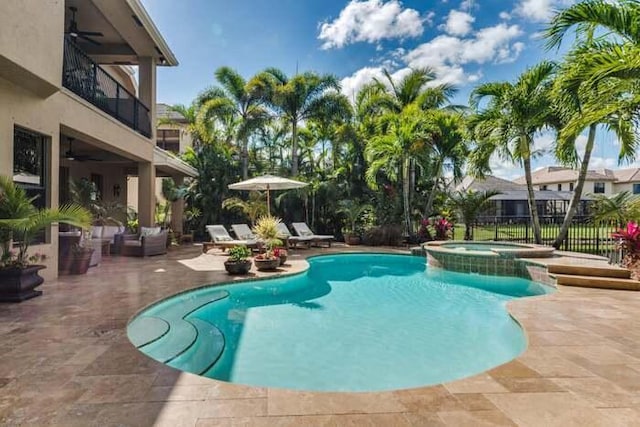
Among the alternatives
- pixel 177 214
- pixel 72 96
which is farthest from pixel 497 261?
pixel 177 214

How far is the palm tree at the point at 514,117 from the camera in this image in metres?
11.9

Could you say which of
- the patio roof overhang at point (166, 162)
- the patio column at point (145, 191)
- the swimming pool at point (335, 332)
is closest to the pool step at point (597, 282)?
the swimming pool at point (335, 332)

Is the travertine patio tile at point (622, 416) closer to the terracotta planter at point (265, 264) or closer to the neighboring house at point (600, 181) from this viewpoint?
the terracotta planter at point (265, 264)

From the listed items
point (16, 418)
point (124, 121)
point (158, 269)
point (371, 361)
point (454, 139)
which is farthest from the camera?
point (454, 139)

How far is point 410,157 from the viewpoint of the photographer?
14.9 metres

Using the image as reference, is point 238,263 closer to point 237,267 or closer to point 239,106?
point 237,267

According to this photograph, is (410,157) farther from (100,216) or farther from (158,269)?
(100,216)

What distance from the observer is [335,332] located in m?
5.46

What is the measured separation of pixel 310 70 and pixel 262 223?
35.1 feet

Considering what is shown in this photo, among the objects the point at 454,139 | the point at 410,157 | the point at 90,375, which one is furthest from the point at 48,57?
the point at 454,139

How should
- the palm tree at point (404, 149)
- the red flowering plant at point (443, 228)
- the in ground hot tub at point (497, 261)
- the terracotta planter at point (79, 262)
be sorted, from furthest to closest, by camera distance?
the red flowering plant at point (443, 228), the palm tree at point (404, 149), the in ground hot tub at point (497, 261), the terracotta planter at point (79, 262)

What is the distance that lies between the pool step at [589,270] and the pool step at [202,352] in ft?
25.2

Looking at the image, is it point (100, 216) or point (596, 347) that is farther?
point (100, 216)

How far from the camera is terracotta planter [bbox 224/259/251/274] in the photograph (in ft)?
27.4
